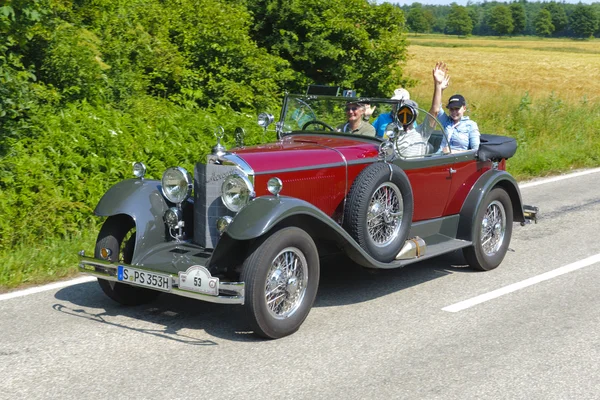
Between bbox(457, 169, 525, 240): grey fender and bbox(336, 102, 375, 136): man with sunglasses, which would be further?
bbox(457, 169, 525, 240): grey fender

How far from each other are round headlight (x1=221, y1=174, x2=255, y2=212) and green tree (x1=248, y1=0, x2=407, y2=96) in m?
10.1

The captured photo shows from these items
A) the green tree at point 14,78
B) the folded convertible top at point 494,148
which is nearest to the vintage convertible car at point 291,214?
the folded convertible top at point 494,148

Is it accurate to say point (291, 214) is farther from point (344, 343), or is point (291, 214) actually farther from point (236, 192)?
point (344, 343)

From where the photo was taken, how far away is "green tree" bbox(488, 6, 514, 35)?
134 metres

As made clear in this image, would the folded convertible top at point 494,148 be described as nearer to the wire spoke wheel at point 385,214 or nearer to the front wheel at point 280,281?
the wire spoke wheel at point 385,214

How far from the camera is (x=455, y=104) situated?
329 inches

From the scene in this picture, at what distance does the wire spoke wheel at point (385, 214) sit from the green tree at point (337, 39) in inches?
370

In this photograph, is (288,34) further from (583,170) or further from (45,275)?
(45,275)

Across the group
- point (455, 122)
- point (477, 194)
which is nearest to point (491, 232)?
point (477, 194)

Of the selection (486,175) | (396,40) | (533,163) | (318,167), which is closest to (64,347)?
(318,167)

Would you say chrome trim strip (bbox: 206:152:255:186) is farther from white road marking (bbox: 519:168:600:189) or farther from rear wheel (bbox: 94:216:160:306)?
white road marking (bbox: 519:168:600:189)

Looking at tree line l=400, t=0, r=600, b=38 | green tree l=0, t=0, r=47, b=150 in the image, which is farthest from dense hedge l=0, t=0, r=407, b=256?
tree line l=400, t=0, r=600, b=38

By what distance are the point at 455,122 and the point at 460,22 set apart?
128 meters

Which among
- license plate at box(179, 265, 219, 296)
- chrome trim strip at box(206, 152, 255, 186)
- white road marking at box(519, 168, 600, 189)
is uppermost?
chrome trim strip at box(206, 152, 255, 186)
